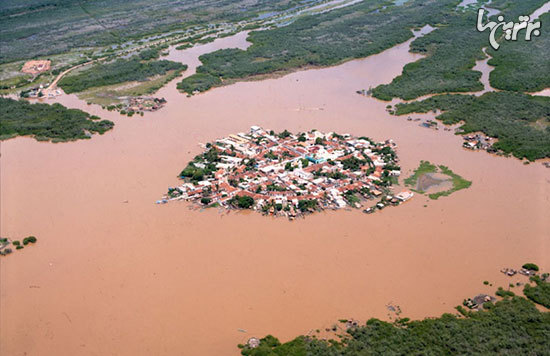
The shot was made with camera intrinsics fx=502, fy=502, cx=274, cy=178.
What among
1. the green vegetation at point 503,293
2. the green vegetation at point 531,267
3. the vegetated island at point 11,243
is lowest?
the green vegetation at point 531,267

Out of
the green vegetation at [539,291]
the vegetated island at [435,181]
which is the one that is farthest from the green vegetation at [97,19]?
the green vegetation at [539,291]

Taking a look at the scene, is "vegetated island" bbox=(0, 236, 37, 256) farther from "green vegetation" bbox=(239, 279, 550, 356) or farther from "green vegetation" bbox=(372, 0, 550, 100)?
"green vegetation" bbox=(372, 0, 550, 100)

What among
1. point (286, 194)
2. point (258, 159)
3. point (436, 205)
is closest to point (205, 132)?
point (258, 159)

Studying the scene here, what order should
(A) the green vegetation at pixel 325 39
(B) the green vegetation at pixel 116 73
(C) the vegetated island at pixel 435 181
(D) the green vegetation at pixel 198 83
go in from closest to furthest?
1. (C) the vegetated island at pixel 435 181
2. (D) the green vegetation at pixel 198 83
3. (B) the green vegetation at pixel 116 73
4. (A) the green vegetation at pixel 325 39

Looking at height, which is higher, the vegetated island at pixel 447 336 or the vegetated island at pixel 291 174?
the vegetated island at pixel 291 174

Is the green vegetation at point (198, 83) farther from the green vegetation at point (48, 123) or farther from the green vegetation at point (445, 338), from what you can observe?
the green vegetation at point (445, 338)

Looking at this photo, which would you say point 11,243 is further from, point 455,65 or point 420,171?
point 455,65

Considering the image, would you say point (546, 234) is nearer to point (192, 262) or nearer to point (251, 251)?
point (251, 251)

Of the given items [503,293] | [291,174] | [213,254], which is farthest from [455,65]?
[213,254]
